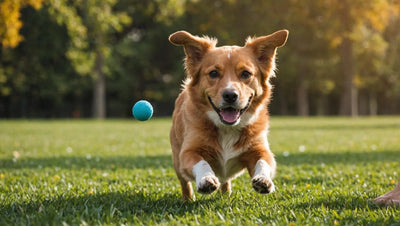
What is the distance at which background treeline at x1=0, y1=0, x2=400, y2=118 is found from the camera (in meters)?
30.5

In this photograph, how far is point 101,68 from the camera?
118 ft

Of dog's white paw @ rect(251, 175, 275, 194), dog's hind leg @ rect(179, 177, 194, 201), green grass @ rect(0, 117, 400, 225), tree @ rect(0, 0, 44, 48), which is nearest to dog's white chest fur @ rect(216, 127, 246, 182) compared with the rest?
green grass @ rect(0, 117, 400, 225)

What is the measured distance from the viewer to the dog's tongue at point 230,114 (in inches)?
177

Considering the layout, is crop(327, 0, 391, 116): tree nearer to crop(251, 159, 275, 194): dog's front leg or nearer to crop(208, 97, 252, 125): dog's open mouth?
crop(208, 97, 252, 125): dog's open mouth

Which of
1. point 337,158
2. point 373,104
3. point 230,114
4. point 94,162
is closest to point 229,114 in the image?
point 230,114

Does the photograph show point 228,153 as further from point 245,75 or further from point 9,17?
point 9,17

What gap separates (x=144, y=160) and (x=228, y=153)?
4512 mm

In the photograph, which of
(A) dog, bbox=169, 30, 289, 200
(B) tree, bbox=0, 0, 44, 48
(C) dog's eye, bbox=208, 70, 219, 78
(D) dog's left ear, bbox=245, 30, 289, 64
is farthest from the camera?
(B) tree, bbox=0, 0, 44, 48

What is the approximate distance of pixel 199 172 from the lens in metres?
4.07

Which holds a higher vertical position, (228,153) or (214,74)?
(214,74)

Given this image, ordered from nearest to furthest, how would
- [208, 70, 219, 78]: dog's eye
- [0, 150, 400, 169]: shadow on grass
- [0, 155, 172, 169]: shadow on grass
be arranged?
[208, 70, 219, 78]: dog's eye → [0, 155, 172, 169]: shadow on grass → [0, 150, 400, 169]: shadow on grass

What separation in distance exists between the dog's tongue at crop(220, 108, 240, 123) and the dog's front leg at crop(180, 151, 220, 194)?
485 mm

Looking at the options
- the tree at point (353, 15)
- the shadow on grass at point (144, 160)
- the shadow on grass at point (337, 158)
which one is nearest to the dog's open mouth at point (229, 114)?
the shadow on grass at point (144, 160)

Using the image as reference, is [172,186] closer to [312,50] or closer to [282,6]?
[282,6]
